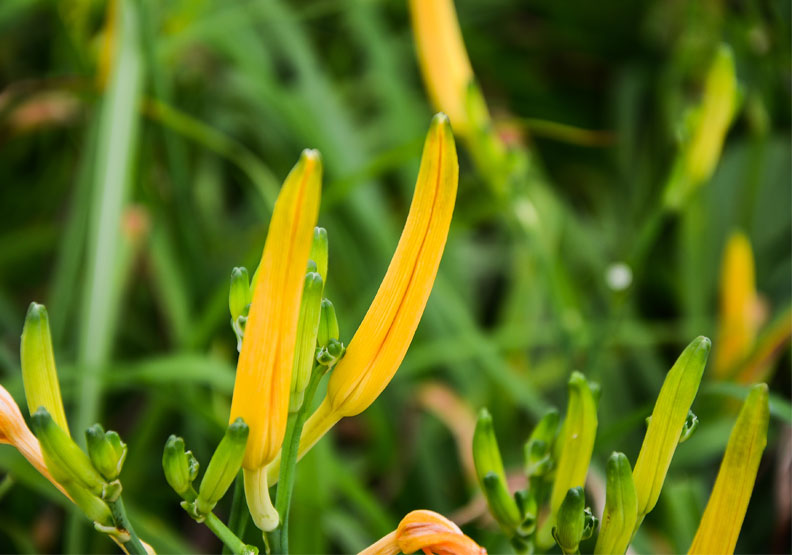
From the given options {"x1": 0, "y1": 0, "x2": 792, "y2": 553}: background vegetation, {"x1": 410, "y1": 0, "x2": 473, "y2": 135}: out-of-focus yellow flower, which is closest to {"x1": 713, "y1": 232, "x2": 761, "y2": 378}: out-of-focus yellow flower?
{"x1": 0, "y1": 0, "x2": 792, "y2": 553}: background vegetation

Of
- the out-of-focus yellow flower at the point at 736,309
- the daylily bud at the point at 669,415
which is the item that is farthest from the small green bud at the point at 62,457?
the out-of-focus yellow flower at the point at 736,309

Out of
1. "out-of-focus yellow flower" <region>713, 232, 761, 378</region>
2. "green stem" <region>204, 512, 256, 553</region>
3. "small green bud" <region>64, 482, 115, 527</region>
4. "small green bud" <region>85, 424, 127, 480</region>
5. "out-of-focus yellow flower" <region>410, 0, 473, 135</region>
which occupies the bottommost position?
"out-of-focus yellow flower" <region>713, 232, 761, 378</region>

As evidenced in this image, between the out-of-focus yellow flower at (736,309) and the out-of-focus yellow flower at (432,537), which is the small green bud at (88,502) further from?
the out-of-focus yellow flower at (736,309)

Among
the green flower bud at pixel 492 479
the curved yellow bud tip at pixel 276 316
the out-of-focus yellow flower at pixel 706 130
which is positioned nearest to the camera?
the curved yellow bud tip at pixel 276 316

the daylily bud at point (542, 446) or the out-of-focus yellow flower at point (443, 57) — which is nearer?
the daylily bud at point (542, 446)

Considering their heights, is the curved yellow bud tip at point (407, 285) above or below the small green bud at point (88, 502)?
above

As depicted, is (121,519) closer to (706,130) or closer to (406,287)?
(406,287)

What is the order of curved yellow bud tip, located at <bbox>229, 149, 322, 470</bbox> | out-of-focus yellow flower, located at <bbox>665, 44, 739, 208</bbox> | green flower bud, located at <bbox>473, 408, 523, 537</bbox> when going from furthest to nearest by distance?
out-of-focus yellow flower, located at <bbox>665, 44, 739, 208</bbox>
green flower bud, located at <bbox>473, 408, 523, 537</bbox>
curved yellow bud tip, located at <bbox>229, 149, 322, 470</bbox>

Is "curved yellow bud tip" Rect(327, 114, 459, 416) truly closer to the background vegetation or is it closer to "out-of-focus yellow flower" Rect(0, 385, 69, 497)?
"out-of-focus yellow flower" Rect(0, 385, 69, 497)
